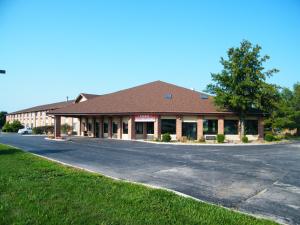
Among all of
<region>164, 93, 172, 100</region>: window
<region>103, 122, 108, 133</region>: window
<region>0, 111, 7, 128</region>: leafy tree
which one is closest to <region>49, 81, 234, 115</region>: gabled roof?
<region>164, 93, 172, 100</region>: window

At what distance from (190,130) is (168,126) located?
2690 millimetres

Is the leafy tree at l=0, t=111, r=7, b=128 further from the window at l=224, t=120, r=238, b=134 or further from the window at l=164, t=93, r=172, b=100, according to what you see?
the window at l=224, t=120, r=238, b=134

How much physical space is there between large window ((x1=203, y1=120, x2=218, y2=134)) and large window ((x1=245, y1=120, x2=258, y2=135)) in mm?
4158

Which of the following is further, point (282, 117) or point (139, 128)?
point (282, 117)

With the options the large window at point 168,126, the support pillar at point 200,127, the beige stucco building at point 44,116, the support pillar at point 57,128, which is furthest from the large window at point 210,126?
the beige stucco building at point 44,116

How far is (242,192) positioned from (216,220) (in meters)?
3.36

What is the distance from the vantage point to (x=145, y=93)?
43.5 meters

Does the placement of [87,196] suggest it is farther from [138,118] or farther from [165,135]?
[138,118]

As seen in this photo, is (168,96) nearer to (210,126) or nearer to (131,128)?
(131,128)

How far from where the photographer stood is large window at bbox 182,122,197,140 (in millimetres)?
38062

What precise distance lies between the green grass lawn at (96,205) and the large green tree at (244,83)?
28.1 metres

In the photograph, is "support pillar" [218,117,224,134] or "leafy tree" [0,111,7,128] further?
"leafy tree" [0,111,7,128]

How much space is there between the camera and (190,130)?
3828 cm

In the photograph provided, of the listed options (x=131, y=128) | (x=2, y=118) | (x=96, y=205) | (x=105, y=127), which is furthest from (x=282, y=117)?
(x=2, y=118)
